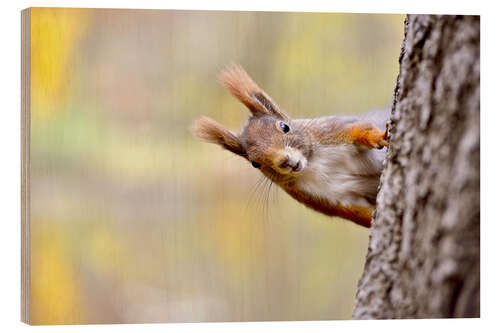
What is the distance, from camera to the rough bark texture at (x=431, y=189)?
8.25 feet

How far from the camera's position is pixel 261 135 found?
3688mm

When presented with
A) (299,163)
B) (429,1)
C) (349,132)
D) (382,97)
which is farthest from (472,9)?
(299,163)

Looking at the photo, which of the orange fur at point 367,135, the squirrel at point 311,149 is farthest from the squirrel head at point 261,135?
the orange fur at point 367,135

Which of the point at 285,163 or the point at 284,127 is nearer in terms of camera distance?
the point at 285,163

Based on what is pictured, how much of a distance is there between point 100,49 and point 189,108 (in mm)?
470

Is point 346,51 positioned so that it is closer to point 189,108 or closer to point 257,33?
point 257,33

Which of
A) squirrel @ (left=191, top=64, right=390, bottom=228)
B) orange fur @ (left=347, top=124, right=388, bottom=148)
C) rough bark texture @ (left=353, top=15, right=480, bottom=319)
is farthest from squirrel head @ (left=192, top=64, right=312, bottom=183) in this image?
rough bark texture @ (left=353, top=15, right=480, bottom=319)

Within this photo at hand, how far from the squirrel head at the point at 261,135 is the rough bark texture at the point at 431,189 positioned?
95 cm

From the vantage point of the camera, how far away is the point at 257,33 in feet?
11.8

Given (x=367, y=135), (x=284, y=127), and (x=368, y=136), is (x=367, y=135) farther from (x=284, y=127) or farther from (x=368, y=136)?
(x=284, y=127)

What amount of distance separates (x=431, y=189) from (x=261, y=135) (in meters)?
1.28

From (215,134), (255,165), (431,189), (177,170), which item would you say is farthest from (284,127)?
(431,189)

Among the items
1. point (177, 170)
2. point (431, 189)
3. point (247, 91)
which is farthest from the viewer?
point (247, 91)

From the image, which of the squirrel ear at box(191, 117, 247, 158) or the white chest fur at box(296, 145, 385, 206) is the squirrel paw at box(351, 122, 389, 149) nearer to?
the white chest fur at box(296, 145, 385, 206)
